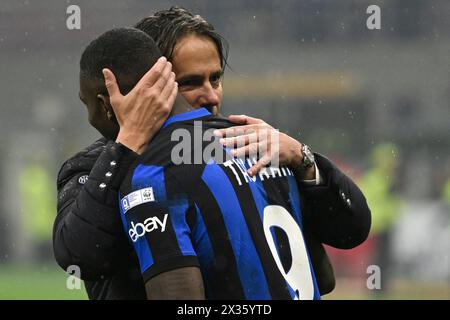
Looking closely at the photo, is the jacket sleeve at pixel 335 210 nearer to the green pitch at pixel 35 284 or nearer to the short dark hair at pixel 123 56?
the short dark hair at pixel 123 56

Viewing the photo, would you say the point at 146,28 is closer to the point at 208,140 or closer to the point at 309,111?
the point at 208,140

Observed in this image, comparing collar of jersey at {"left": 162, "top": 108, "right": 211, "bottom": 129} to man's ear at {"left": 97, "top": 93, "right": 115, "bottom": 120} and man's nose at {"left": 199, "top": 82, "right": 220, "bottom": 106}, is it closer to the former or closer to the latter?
man's ear at {"left": 97, "top": 93, "right": 115, "bottom": 120}

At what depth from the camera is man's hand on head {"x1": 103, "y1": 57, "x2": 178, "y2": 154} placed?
7.03ft

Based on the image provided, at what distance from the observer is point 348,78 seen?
1858 cm

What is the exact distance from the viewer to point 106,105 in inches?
88.3

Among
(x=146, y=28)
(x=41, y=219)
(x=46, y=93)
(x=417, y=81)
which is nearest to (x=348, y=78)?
(x=417, y=81)

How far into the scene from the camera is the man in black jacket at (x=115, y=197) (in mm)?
2105

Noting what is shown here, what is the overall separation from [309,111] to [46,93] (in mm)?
5752

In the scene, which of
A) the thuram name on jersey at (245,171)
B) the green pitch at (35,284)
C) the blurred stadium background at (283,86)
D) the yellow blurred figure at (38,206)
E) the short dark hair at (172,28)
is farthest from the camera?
the blurred stadium background at (283,86)

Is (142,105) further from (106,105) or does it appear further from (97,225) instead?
(97,225)

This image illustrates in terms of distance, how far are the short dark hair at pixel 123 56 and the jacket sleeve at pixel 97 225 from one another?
0.17 meters

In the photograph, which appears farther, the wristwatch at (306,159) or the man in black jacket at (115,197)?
the wristwatch at (306,159)

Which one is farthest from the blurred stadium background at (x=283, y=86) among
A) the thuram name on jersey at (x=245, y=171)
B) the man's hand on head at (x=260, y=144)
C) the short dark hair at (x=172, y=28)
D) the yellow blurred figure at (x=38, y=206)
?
the thuram name on jersey at (x=245, y=171)

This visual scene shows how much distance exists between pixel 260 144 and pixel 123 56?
411mm
